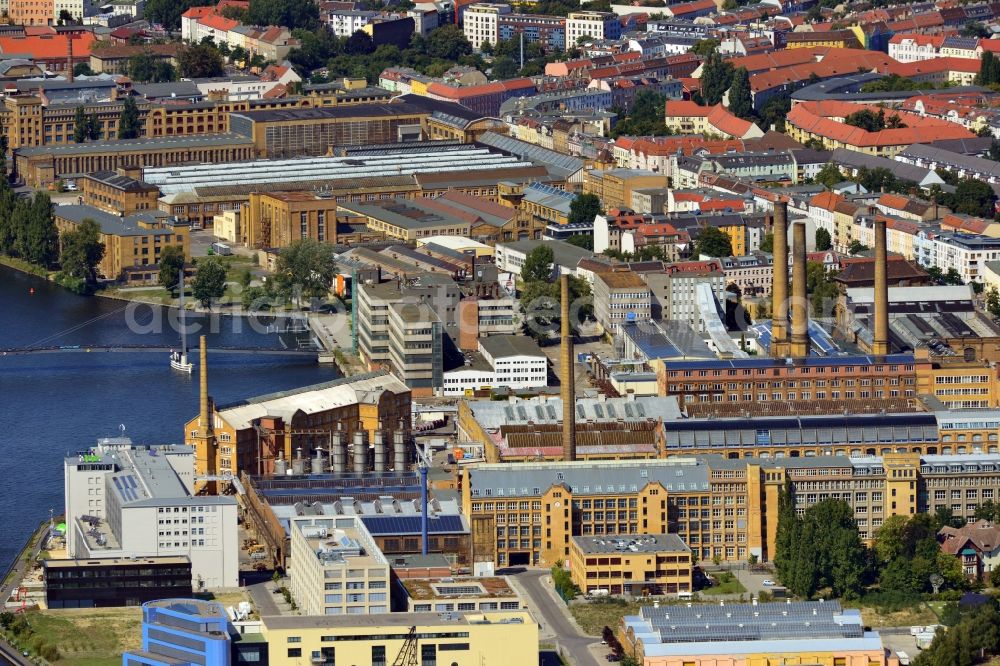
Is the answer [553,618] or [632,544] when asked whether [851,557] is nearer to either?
[632,544]

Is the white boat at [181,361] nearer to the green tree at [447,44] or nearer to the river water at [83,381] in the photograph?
the river water at [83,381]

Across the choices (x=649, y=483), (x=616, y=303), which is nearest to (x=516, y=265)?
(x=616, y=303)

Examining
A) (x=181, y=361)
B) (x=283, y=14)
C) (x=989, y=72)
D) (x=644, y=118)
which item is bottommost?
(x=181, y=361)

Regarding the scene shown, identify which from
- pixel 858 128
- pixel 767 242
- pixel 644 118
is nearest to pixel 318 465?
pixel 767 242

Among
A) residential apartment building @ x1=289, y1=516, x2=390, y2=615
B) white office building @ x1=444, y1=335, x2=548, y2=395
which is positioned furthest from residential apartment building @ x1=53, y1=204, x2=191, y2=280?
residential apartment building @ x1=289, y1=516, x2=390, y2=615

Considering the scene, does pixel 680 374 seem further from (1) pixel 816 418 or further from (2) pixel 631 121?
(2) pixel 631 121

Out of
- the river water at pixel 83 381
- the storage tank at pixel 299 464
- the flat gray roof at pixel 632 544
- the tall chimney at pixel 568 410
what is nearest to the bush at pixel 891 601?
the flat gray roof at pixel 632 544

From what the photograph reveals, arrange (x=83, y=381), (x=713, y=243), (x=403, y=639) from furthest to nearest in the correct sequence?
1. (x=713, y=243)
2. (x=83, y=381)
3. (x=403, y=639)
